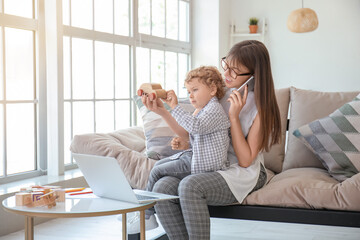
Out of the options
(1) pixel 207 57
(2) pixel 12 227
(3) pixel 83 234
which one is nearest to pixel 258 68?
(3) pixel 83 234

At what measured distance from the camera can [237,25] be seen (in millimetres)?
7074

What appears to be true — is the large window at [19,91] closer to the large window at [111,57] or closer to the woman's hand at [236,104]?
the large window at [111,57]

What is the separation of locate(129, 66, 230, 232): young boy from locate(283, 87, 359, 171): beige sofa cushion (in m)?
0.65

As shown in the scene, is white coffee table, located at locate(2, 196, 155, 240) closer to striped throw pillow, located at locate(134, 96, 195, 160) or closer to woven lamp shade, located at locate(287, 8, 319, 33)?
striped throw pillow, located at locate(134, 96, 195, 160)

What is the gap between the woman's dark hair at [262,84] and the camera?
2264 mm

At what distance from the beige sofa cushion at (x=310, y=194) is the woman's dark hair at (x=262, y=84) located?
0.64 feet

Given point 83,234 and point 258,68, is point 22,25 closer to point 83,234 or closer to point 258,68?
point 83,234

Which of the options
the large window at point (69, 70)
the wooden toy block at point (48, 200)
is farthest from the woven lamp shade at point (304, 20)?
the wooden toy block at point (48, 200)

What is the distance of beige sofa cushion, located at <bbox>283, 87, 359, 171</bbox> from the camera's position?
9.11 ft

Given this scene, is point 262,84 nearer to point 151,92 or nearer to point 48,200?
point 151,92

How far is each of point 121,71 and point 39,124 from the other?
122 centimetres

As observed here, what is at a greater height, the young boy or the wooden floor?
the young boy

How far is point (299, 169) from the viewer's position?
267cm

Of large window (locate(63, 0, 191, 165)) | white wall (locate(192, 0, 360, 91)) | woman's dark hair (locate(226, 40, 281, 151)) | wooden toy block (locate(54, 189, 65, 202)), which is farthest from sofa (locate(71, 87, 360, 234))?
white wall (locate(192, 0, 360, 91))
